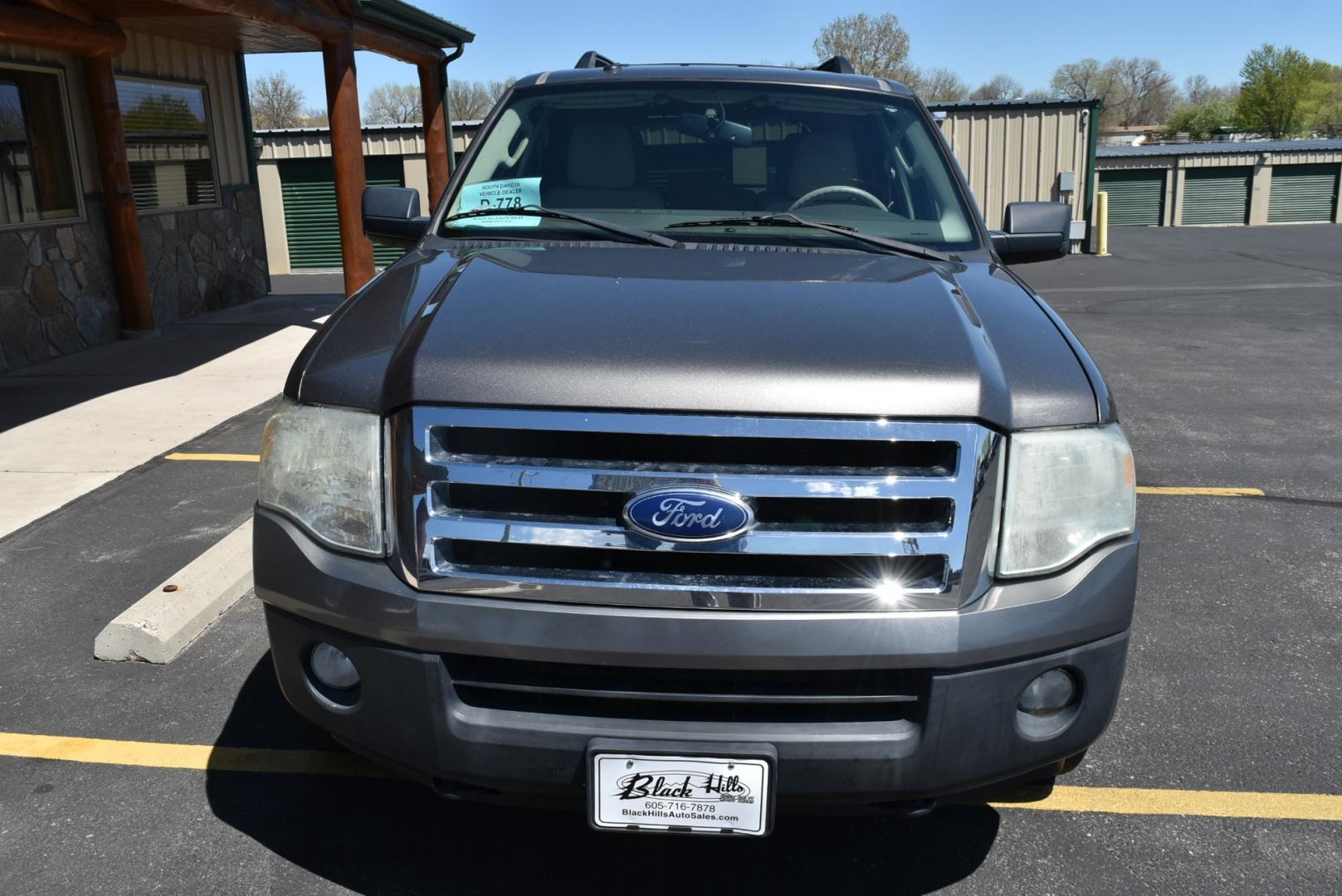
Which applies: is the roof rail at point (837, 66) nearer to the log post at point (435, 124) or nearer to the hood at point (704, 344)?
the hood at point (704, 344)

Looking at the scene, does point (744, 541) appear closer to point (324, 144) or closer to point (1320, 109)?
point (324, 144)

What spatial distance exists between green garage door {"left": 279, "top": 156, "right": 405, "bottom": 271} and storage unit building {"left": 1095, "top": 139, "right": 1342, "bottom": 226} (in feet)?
89.8

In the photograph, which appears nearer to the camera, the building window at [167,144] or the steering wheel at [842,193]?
the steering wheel at [842,193]

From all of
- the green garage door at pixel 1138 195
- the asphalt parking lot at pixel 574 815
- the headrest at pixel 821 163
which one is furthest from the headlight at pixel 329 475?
the green garage door at pixel 1138 195

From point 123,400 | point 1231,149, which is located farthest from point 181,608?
point 1231,149

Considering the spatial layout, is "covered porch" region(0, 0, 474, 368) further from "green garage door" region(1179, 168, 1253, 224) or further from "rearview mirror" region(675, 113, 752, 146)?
"green garage door" region(1179, 168, 1253, 224)

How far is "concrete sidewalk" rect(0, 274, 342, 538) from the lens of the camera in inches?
237

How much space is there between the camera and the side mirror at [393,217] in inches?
151

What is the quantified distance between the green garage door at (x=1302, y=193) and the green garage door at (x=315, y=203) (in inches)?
1249

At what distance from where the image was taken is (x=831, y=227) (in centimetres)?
332

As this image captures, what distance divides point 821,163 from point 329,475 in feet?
6.96

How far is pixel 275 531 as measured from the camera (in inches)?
94.0

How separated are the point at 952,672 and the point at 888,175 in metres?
2.12

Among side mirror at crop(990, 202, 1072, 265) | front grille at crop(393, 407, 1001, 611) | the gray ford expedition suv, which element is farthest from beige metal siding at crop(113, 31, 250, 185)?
front grille at crop(393, 407, 1001, 611)
